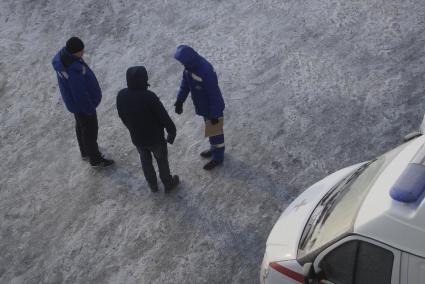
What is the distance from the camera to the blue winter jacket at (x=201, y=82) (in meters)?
6.86

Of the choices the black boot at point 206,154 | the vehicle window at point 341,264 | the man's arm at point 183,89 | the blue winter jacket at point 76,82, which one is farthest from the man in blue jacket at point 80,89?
the vehicle window at point 341,264

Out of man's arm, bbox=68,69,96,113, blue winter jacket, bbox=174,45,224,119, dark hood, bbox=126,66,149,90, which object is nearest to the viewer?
dark hood, bbox=126,66,149,90

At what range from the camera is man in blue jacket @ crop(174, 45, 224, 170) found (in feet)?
22.5

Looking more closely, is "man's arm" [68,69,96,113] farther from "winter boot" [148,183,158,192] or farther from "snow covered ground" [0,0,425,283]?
"winter boot" [148,183,158,192]

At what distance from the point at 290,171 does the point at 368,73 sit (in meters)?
2.32

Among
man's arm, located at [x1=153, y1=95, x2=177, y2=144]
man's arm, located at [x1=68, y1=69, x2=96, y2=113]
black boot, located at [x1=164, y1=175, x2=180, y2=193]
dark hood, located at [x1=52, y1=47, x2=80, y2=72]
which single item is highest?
dark hood, located at [x1=52, y1=47, x2=80, y2=72]

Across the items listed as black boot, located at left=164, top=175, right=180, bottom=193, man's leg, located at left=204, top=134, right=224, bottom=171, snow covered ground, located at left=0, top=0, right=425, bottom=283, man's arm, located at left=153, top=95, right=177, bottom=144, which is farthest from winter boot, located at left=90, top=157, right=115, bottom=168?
man's arm, located at left=153, top=95, right=177, bottom=144

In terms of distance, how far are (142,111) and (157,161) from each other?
98cm

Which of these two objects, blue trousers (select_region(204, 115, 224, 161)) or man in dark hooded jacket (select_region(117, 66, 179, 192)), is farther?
blue trousers (select_region(204, 115, 224, 161))

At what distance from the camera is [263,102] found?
28.9 feet

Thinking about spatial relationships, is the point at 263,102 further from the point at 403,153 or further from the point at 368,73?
the point at 403,153

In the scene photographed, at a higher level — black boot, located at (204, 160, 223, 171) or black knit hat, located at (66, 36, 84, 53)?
black knit hat, located at (66, 36, 84, 53)

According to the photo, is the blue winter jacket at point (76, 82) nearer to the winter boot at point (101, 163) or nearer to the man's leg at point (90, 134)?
the man's leg at point (90, 134)

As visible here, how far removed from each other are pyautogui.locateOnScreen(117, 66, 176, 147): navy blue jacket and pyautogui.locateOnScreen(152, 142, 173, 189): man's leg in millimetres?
137
